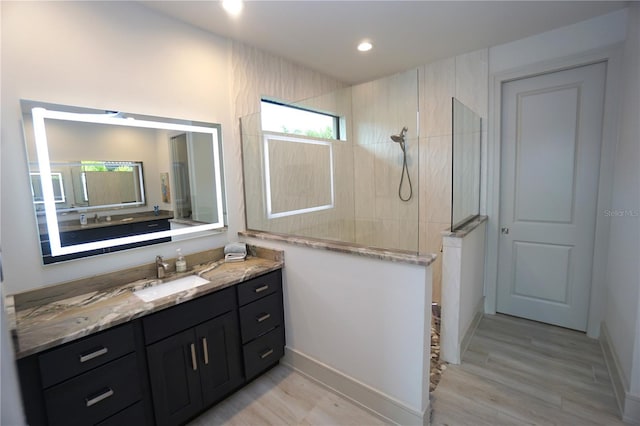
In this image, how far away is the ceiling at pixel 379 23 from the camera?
1982mm

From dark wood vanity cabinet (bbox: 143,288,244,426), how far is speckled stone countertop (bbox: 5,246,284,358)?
0.08 meters

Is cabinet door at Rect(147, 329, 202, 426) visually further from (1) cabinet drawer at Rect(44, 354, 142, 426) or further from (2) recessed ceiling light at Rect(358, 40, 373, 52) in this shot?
(2) recessed ceiling light at Rect(358, 40, 373, 52)

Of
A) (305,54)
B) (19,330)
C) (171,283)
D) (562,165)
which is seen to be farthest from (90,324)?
(562,165)

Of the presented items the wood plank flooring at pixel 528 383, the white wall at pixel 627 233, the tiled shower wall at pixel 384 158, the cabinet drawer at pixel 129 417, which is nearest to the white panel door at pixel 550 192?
the white wall at pixel 627 233

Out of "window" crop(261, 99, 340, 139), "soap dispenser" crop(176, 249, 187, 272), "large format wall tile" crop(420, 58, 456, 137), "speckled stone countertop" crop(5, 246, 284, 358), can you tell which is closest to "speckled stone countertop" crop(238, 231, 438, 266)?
"speckled stone countertop" crop(5, 246, 284, 358)

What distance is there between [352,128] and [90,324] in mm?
2661

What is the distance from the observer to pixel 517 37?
8.46 feet

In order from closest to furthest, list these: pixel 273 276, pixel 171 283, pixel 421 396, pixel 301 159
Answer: pixel 421 396, pixel 171 283, pixel 273 276, pixel 301 159

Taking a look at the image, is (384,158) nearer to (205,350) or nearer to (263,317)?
(263,317)

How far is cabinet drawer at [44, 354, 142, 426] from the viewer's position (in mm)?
1269

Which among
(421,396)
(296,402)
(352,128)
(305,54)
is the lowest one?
(296,402)

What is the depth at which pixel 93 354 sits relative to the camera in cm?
135

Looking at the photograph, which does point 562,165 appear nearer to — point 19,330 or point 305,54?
point 305,54

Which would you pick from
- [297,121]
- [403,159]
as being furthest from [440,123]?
[297,121]
